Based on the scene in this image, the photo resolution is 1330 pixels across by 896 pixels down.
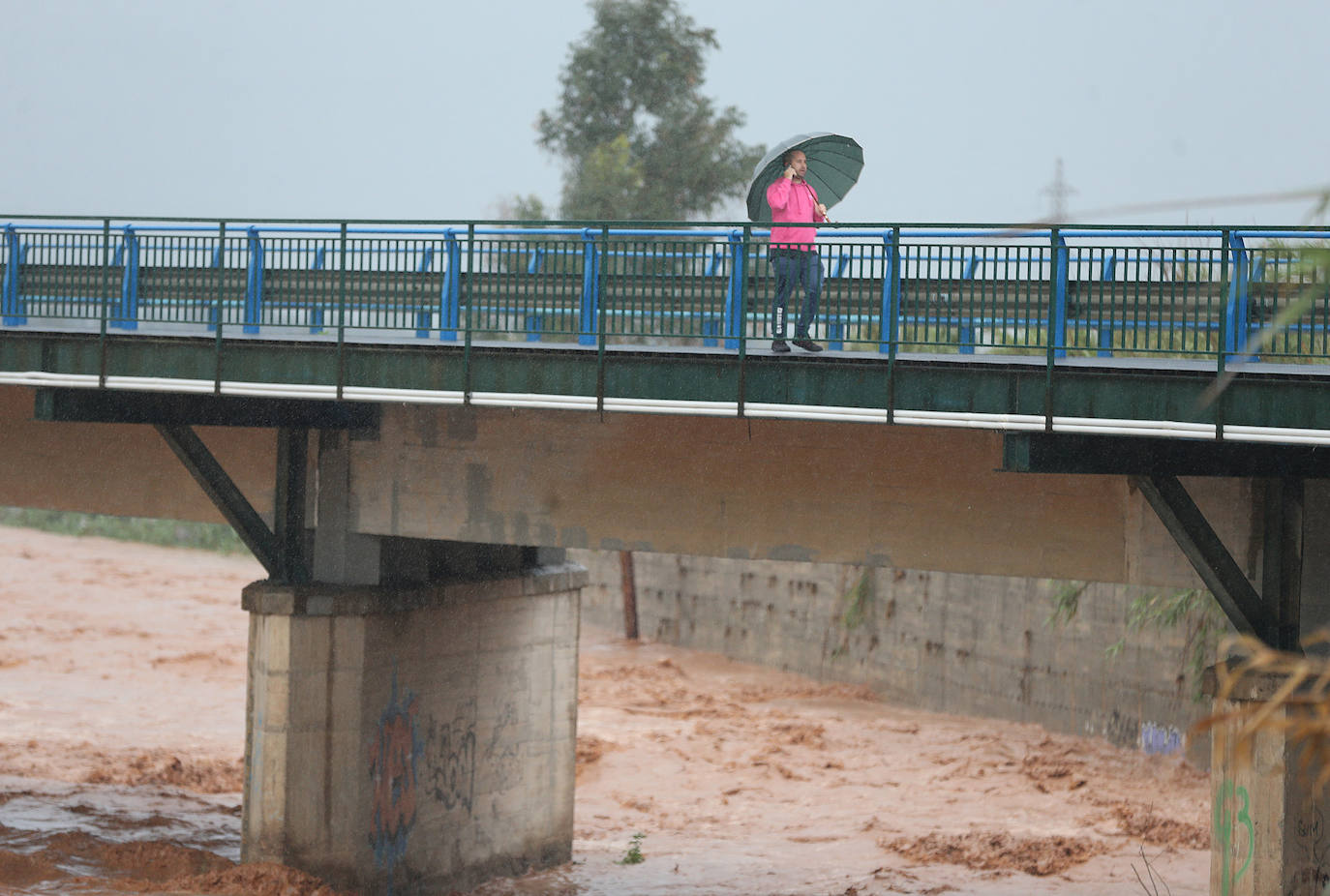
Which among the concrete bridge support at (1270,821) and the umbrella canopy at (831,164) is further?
the umbrella canopy at (831,164)

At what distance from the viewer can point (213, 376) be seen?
544 inches

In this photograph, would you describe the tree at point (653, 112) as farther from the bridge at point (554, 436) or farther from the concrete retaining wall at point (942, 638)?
the bridge at point (554, 436)

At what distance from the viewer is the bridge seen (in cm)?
1166

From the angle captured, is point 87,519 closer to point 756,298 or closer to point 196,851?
point 196,851

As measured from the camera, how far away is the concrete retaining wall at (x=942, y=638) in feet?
89.5

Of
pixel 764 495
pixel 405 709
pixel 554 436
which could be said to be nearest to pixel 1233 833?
pixel 764 495

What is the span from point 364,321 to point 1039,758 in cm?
1739

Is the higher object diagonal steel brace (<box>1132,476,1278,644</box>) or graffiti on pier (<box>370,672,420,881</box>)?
diagonal steel brace (<box>1132,476,1278,644</box>)

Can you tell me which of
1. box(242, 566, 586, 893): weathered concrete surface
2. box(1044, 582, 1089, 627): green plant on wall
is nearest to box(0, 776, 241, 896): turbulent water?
box(242, 566, 586, 893): weathered concrete surface

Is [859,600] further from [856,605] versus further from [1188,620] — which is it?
[1188,620]

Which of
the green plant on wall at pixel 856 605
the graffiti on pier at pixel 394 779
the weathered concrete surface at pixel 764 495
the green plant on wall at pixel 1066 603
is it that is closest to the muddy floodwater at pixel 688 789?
the graffiti on pier at pixel 394 779

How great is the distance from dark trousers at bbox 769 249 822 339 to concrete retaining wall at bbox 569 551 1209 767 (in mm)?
Result: 11492

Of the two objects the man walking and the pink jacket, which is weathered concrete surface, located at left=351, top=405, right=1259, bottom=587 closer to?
the man walking

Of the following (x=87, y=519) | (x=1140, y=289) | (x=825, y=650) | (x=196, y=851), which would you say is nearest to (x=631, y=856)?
(x=196, y=851)
